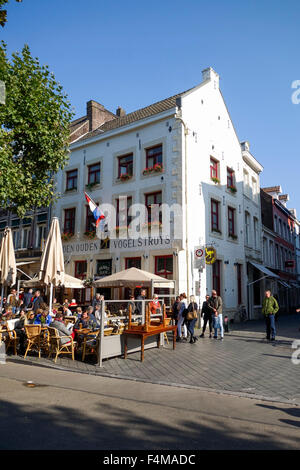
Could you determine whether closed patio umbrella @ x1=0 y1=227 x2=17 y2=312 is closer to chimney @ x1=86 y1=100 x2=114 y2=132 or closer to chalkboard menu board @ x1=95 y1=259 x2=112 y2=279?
chalkboard menu board @ x1=95 y1=259 x2=112 y2=279

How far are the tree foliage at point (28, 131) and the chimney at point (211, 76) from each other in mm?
10534

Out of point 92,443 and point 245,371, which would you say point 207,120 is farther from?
point 92,443

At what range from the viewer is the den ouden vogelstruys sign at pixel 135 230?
17.2m

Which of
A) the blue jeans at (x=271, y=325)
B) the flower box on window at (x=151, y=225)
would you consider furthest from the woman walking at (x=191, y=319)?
the flower box on window at (x=151, y=225)

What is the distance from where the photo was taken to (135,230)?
18391 millimetres

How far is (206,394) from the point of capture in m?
6.23

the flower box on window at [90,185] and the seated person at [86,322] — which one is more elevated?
the flower box on window at [90,185]

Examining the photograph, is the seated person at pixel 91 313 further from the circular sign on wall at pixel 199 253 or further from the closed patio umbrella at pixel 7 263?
the circular sign on wall at pixel 199 253

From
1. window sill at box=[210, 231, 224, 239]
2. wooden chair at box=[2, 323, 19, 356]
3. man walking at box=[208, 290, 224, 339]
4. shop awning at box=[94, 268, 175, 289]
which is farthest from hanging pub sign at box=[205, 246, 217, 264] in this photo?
wooden chair at box=[2, 323, 19, 356]

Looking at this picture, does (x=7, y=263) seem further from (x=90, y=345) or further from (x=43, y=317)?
(x=90, y=345)

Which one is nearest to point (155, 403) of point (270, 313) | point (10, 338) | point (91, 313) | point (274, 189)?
point (91, 313)

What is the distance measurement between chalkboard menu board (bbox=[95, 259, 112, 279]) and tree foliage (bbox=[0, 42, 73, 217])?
5.54 meters

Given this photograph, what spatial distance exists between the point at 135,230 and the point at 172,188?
9.55 ft

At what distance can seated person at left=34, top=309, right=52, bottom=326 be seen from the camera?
10695mm
